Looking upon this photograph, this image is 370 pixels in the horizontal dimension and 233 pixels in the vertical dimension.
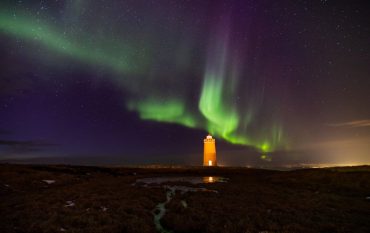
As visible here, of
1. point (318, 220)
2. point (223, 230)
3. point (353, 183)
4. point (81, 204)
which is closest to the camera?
point (223, 230)

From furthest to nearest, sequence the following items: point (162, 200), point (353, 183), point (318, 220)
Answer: point (353, 183), point (162, 200), point (318, 220)

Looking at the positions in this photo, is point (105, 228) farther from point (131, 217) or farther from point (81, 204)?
point (81, 204)

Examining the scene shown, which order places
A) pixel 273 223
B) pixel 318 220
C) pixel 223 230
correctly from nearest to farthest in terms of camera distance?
pixel 223 230 → pixel 273 223 → pixel 318 220

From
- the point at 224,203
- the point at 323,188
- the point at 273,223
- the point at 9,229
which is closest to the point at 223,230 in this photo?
the point at 273,223

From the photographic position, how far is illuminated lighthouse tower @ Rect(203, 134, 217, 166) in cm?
8564

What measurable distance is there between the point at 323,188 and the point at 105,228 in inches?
1046

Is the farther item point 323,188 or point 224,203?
point 323,188

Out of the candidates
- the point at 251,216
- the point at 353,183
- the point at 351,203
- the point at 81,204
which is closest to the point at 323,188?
the point at 353,183

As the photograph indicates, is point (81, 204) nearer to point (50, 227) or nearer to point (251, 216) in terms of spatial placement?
point (50, 227)

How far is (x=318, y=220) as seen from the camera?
1427 centimetres

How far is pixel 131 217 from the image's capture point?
48.9ft

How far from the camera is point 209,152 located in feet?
283

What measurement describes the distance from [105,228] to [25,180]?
1035 inches

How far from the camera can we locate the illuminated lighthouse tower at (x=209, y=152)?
8564 centimetres
